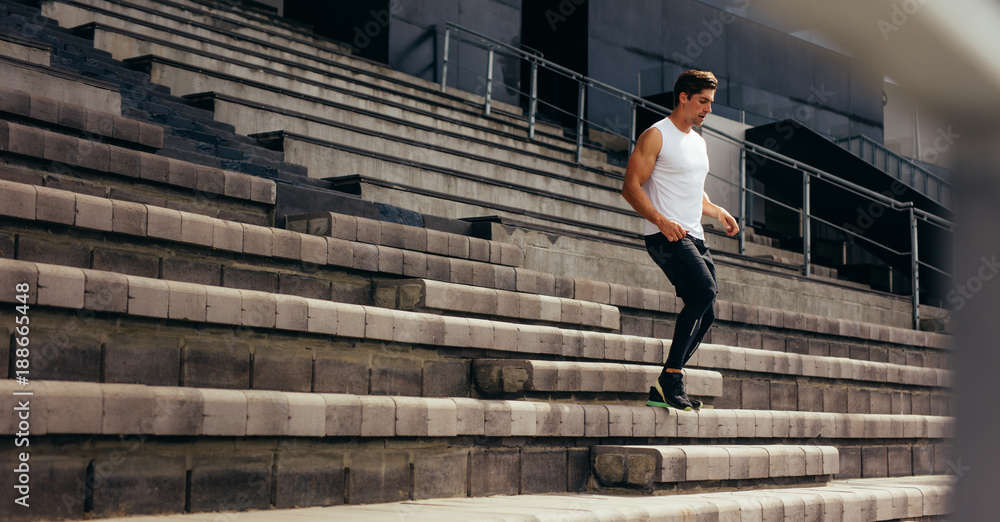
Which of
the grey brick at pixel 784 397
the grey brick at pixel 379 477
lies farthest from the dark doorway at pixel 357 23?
the grey brick at pixel 379 477

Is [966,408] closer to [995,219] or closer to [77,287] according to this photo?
[995,219]

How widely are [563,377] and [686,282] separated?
70 cm

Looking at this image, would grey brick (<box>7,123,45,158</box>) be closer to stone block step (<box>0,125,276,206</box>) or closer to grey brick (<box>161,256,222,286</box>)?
stone block step (<box>0,125,276,206</box>)

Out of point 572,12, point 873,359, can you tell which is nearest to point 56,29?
point 873,359

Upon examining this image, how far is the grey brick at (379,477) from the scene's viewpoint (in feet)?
10.6

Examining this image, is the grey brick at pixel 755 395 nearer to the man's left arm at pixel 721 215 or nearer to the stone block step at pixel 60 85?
the man's left arm at pixel 721 215

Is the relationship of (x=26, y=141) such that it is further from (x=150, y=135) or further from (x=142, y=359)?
(x=142, y=359)

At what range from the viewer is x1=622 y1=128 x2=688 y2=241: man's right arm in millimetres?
4102

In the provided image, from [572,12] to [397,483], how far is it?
34.7 feet

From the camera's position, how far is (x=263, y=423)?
2.93 meters

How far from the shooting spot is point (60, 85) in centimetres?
470
